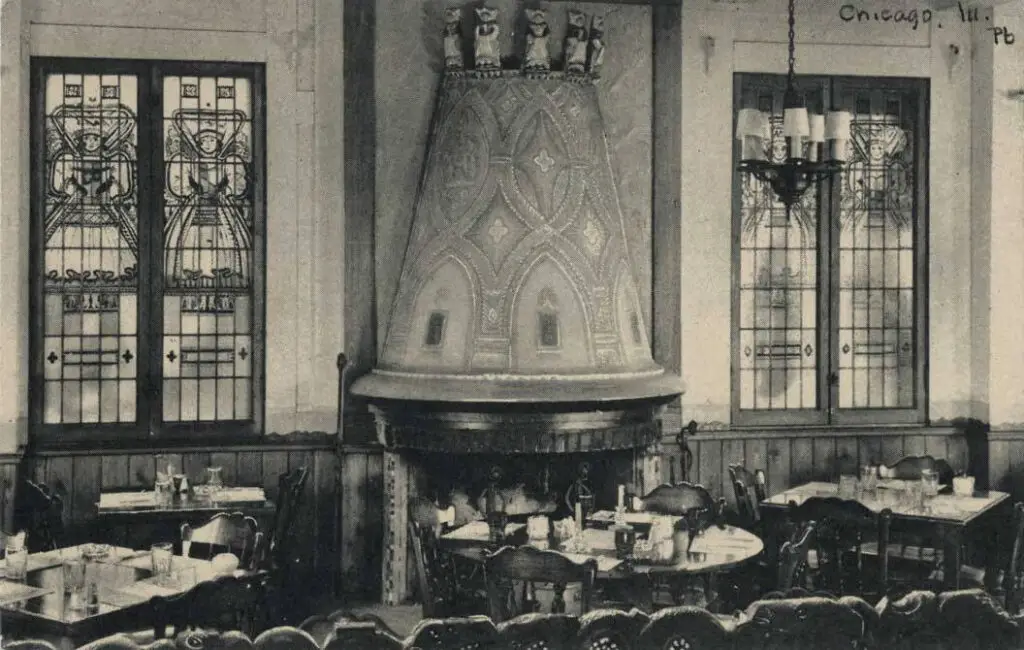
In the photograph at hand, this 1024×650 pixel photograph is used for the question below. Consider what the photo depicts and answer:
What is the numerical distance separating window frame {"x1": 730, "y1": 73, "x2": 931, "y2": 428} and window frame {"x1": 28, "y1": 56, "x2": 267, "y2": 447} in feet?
11.1

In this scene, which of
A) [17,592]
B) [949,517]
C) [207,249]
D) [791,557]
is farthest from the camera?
[207,249]

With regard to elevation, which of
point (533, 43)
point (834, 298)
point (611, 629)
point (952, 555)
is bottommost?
point (952, 555)

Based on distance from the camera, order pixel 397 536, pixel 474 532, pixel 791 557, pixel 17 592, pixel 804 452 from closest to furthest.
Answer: pixel 17 592
pixel 791 557
pixel 474 532
pixel 397 536
pixel 804 452

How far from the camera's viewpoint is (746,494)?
713 cm

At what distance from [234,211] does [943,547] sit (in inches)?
196

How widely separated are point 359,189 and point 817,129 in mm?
3276

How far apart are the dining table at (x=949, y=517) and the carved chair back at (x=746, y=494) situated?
0.08m

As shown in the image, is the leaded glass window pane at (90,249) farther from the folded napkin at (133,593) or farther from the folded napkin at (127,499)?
the folded napkin at (133,593)

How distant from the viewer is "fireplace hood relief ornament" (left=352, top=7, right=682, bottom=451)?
7.43 meters

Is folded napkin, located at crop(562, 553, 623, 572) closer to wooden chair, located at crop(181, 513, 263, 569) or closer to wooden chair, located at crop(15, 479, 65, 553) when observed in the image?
wooden chair, located at crop(181, 513, 263, 569)

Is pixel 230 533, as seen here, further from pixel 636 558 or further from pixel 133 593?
pixel 636 558

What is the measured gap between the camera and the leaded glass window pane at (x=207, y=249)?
8102mm

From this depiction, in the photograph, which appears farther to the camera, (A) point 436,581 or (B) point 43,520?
(B) point 43,520

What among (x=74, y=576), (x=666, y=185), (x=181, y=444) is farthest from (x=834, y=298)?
(x=74, y=576)
